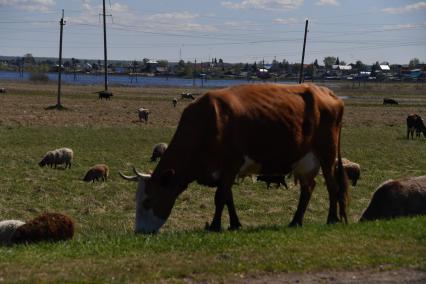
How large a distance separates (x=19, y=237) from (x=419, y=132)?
33.5 meters

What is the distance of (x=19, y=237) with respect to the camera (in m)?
11.3

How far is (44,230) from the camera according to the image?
1126 cm

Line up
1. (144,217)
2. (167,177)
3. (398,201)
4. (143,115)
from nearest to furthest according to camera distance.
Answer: (167,177) < (144,217) < (398,201) < (143,115)

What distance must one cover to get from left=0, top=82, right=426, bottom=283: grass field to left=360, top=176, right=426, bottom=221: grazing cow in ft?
3.56

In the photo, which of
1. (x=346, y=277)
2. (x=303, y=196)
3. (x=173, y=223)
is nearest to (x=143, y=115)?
(x=173, y=223)

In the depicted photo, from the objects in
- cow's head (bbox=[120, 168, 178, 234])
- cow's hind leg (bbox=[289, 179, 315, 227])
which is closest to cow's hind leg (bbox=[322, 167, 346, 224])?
cow's hind leg (bbox=[289, 179, 315, 227])

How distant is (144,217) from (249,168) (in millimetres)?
1704

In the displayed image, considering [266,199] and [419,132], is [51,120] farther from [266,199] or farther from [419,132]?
[266,199]

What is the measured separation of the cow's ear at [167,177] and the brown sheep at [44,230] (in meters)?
1.73

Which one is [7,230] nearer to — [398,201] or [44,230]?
[44,230]

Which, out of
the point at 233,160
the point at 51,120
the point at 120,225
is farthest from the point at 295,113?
the point at 51,120

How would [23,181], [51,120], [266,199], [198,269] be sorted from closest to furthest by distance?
[198,269], [266,199], [23,181], [51,120]

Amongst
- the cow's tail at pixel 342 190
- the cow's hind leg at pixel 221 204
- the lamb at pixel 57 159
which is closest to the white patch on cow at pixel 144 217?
the cow's hind leg at pixel 221 204

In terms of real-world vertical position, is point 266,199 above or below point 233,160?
below
